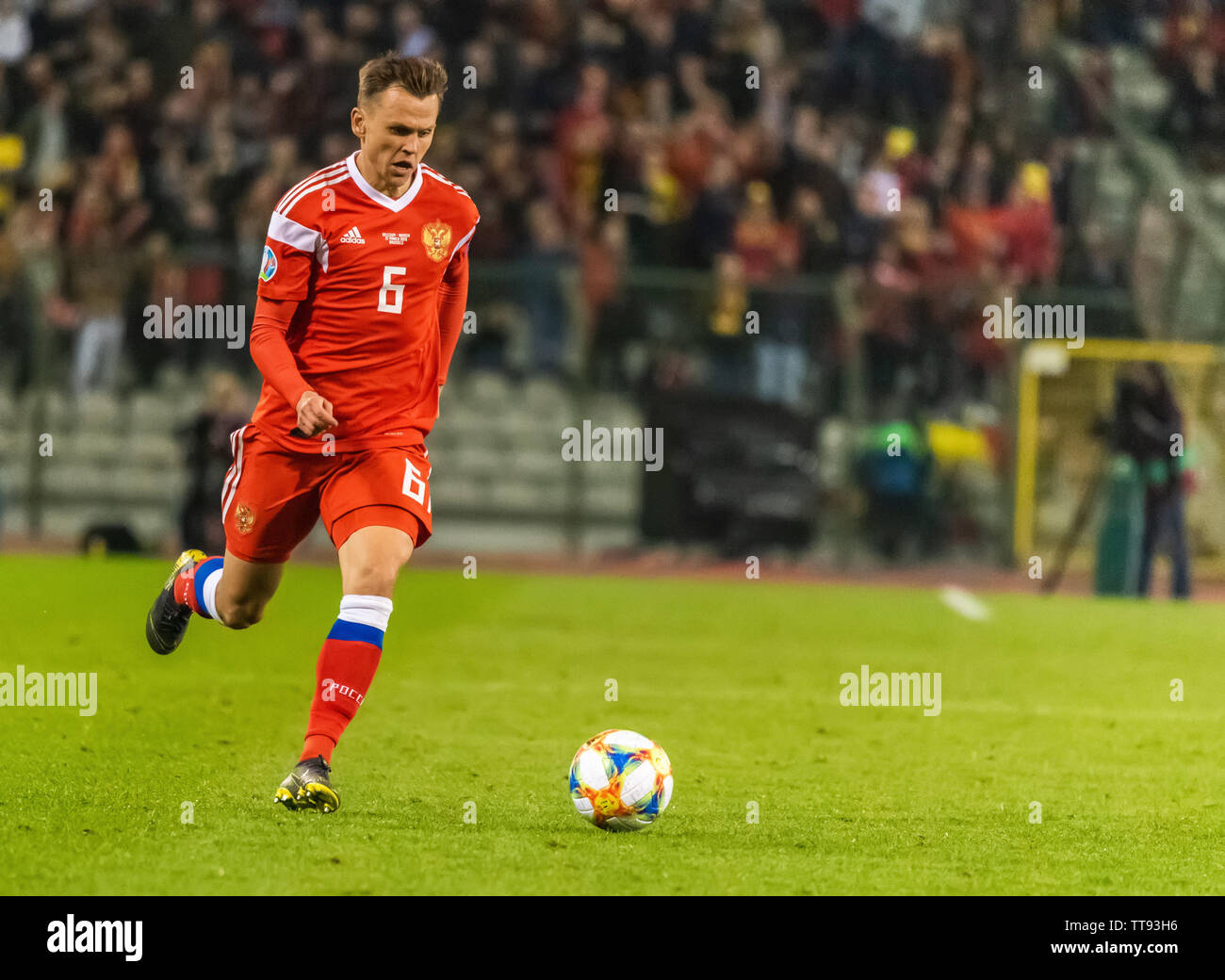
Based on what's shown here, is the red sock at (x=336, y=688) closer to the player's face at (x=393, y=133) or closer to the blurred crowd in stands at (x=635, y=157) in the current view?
the player's face at (x=393, y=133)

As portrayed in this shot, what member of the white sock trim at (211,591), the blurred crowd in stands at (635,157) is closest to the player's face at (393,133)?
the white sock trim at (211,591)

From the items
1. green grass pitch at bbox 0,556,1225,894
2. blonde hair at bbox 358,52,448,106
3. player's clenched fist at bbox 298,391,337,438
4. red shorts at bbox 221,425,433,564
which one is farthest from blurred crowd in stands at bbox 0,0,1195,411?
player's clenched fist at bbox 298,391,337,438

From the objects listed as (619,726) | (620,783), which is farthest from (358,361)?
(619,726)

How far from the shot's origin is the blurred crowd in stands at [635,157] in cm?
1750

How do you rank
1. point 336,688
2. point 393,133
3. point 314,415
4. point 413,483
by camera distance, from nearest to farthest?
point 314,415 < point 336,688 < point 393,133 < point 413,483

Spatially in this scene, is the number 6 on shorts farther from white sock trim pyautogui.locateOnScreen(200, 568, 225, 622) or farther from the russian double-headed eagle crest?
white sock trim pyautogui.locateOnScreen(200, 568, 225, 622)

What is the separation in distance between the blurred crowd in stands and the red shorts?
36.5ft

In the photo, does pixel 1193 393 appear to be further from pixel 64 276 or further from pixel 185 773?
pixel 185 773

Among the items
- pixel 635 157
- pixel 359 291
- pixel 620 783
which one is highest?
pixel 635 157

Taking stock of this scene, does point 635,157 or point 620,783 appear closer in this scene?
point 620,783

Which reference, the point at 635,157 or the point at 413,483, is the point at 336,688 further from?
the point at 635,157

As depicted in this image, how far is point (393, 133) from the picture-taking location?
19.1 ft

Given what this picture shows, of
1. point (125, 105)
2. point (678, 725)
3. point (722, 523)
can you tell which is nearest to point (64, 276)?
point (125, 105)

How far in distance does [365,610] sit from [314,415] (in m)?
0.65
